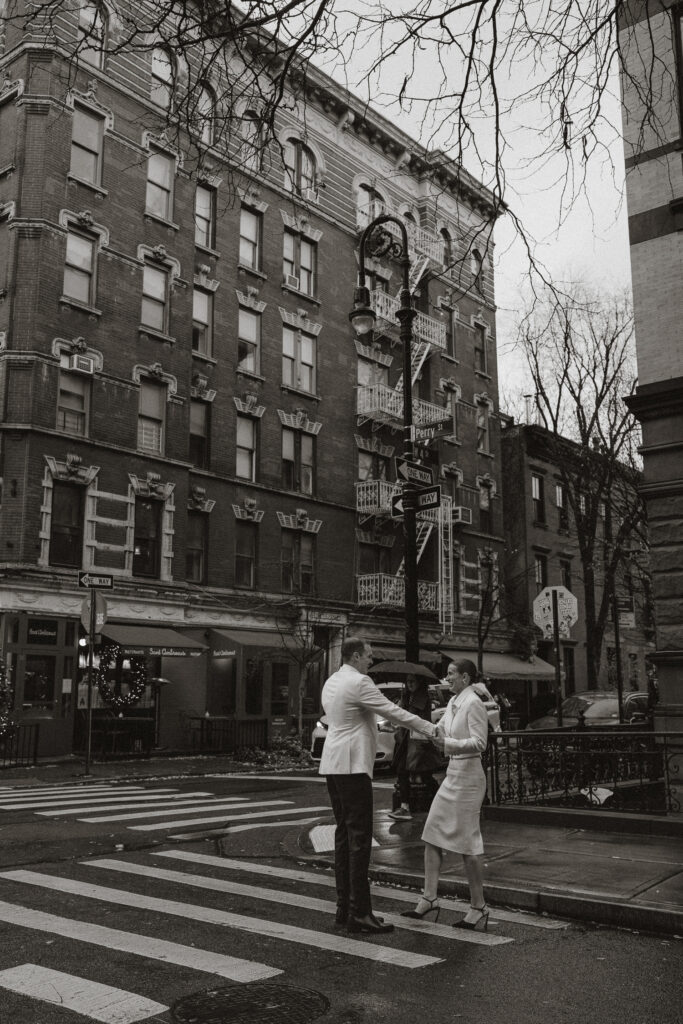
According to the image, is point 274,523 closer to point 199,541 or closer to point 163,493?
point 199,541

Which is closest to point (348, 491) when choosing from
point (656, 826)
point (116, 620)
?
point (116, 620)

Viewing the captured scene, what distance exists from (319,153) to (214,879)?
1209 inches

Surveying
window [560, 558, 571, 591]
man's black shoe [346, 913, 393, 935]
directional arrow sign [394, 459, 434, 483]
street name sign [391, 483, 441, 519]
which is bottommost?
man's black shoe [346, 913, 393, 935]

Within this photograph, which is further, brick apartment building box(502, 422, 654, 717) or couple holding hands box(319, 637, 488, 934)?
brick apartment building box(502, 422, 654, 717)

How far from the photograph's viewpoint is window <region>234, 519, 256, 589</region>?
96.2 ft

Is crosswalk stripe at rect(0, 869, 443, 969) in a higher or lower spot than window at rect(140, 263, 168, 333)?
lower

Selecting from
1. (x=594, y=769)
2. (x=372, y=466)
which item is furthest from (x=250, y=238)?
Answer: (x=594, y=769)

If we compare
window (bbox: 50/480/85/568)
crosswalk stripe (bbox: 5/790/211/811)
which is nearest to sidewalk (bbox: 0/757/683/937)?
crosswalk stripe (bbox: 5/790/211/811)

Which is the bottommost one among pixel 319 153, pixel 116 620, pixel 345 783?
pixel 345 783

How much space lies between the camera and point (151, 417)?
2683cm

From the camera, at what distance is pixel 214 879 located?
27.5 feet

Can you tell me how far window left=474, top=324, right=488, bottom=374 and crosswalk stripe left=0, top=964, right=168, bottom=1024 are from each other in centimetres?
3801

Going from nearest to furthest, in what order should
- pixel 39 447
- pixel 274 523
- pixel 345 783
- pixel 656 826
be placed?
pixel 345 783, pixel 656 826, pixel 39 447, pixel 274 523

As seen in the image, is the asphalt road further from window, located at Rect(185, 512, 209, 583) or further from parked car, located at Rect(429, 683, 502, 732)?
window, located at Rect(185, 512, 209, 583)
